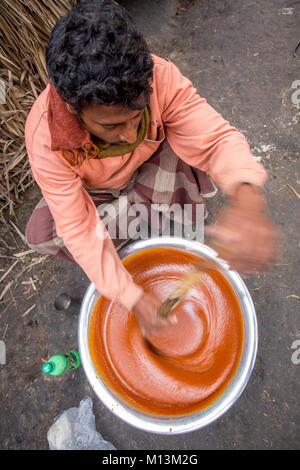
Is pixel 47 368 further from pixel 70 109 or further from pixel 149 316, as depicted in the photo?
pixel 70 109

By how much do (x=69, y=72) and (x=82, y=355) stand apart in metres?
0.90

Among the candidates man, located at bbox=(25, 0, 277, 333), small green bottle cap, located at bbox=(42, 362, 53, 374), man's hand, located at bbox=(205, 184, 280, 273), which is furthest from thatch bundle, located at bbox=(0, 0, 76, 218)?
man's hand, located at bbox=(205, 184, 280, 273)

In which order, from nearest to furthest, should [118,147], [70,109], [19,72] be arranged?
1. [70,109]
2. [118,147]
3. [19,72]

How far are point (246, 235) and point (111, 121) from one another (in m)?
0.45

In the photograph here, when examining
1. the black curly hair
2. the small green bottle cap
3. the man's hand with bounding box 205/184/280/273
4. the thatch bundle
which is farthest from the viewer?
the thatch bundle

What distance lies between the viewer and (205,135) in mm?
1000

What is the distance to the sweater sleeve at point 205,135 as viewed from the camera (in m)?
0.92

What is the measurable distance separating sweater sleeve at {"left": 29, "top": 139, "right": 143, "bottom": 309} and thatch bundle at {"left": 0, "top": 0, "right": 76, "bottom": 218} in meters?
0.78

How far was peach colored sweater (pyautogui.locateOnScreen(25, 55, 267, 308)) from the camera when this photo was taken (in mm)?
921

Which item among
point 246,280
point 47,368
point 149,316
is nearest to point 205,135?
point 149,316

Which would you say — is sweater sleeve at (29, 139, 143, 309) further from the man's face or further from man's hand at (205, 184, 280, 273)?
man's hand at (205, 184, 280, 273)

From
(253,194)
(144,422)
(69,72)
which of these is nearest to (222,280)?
(253,194)

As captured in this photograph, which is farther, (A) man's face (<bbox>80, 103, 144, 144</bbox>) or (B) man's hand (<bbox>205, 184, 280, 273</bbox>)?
(B) man's hand (<bbox>205, 184, 280, 273</bbox>)

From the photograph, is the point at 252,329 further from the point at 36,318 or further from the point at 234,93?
the point at 234,93
